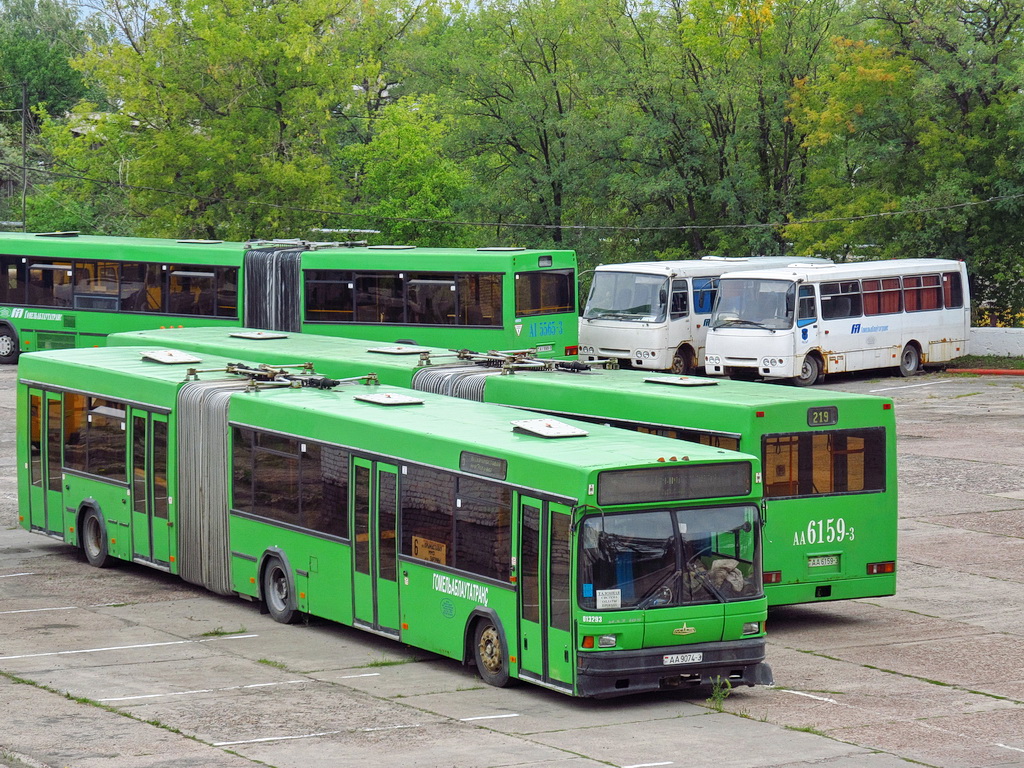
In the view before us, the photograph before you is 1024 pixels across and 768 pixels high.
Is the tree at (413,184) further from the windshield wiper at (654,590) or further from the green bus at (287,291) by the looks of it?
the windshield wiper at (654,590)

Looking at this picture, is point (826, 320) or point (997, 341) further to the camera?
point (997, 341)

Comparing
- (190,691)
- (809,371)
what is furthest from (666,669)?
(809,371)

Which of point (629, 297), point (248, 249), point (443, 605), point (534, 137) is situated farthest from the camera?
point (534, 137)

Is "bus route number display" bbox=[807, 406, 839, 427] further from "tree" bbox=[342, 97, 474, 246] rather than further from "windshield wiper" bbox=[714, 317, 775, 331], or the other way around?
"tree" bbox=[342, 97, 474, 246]

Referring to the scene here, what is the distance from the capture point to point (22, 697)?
43.7 feet

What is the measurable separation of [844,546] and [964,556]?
4545mm

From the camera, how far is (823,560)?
16.3m

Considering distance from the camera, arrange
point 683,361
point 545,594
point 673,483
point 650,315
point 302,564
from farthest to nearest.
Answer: point 683,361 < point 650,315 < point 302,564 < point 545,594 < point 673,483

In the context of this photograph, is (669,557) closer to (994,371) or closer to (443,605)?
(443,605)

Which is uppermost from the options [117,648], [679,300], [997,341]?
[679,300]

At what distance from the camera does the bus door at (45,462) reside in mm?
20766

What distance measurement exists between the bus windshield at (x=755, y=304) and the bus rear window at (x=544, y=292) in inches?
174

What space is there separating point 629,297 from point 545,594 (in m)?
27.2

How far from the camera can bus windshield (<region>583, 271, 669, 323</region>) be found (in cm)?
3953
